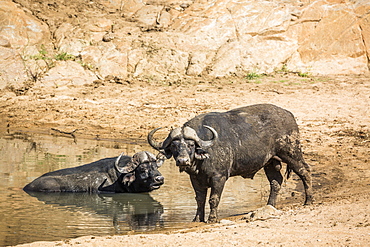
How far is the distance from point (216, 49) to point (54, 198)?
1103 centimetres

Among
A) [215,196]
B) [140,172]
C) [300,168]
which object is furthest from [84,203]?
[300,168]

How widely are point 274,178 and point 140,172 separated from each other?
8.94ft

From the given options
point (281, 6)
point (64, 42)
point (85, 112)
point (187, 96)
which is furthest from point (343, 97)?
point (64, 42)

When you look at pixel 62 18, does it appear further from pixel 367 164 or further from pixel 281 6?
pixel 367 164

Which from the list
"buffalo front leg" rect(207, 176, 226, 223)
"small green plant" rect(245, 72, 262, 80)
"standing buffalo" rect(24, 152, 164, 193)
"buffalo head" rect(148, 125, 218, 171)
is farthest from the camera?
"small green plant" rect(245, 72, 262, 80)

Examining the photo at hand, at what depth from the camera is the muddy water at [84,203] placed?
6781 mm

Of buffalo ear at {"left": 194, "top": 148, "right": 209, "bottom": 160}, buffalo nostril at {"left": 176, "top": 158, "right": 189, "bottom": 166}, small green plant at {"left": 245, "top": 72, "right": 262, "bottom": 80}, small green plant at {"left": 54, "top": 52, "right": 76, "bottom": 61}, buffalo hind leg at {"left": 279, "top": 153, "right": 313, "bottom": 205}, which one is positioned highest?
small green plant at {"left": 54, "top": 52, "right": 76, "bottom": 61}

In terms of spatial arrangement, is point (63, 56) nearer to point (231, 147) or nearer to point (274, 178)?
point (274, 178)

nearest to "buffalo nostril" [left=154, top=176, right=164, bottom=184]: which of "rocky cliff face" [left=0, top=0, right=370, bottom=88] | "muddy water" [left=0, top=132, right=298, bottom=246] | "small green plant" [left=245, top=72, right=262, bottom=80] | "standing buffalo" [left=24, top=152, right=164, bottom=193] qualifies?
"standing buffalo" [left=24, top=152, right=164, bottom=193]

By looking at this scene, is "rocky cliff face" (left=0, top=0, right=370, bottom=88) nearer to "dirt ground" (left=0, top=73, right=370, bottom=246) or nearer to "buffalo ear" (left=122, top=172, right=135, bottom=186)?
"dirt ground" (left=0, top=73, right=370, bottom=246)

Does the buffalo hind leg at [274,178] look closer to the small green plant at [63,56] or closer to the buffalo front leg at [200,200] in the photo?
the buffalo front leg at [200,200]

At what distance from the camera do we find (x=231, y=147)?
7125mm

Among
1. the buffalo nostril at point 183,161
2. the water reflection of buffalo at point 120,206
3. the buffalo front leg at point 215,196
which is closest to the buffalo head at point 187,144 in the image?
the buffalo nostril at point 183,161

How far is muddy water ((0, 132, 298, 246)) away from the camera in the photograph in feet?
22.2
